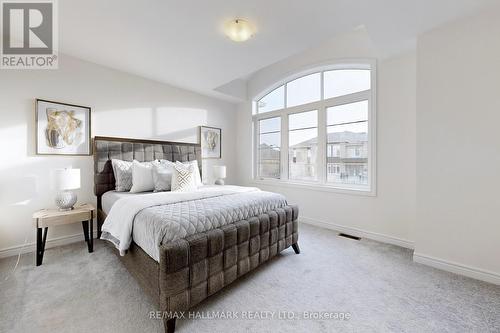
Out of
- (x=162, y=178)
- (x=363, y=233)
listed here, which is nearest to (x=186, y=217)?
(x=162, y=178)

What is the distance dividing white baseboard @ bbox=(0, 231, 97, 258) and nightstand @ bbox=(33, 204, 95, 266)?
27cm

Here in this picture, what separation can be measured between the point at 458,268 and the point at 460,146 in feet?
3.97

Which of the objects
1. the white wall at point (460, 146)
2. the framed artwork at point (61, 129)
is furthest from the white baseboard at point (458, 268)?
the framed artwork at point (61, 129)

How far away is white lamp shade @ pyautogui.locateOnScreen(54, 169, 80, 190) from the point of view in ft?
7.85

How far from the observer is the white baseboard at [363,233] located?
2.81 m

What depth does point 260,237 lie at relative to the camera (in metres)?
2.14

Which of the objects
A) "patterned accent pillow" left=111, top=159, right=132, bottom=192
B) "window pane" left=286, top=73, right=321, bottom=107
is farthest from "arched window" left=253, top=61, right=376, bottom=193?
"patterned accent pillow" left=111, top=159, right=132, bottom=192

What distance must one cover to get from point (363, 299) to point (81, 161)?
3.69 metres

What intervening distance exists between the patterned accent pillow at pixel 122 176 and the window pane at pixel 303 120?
2.89m

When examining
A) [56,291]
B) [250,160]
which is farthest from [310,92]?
[56,291]

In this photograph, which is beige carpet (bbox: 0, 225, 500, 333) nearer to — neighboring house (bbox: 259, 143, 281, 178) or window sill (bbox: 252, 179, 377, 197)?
window sill (bbox: 252, 179, 377, 197)

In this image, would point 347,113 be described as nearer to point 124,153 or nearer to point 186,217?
point 186,217

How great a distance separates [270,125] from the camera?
15.2 feet

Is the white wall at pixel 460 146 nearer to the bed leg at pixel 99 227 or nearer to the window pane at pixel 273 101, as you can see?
the window pane at pixel 273 101
